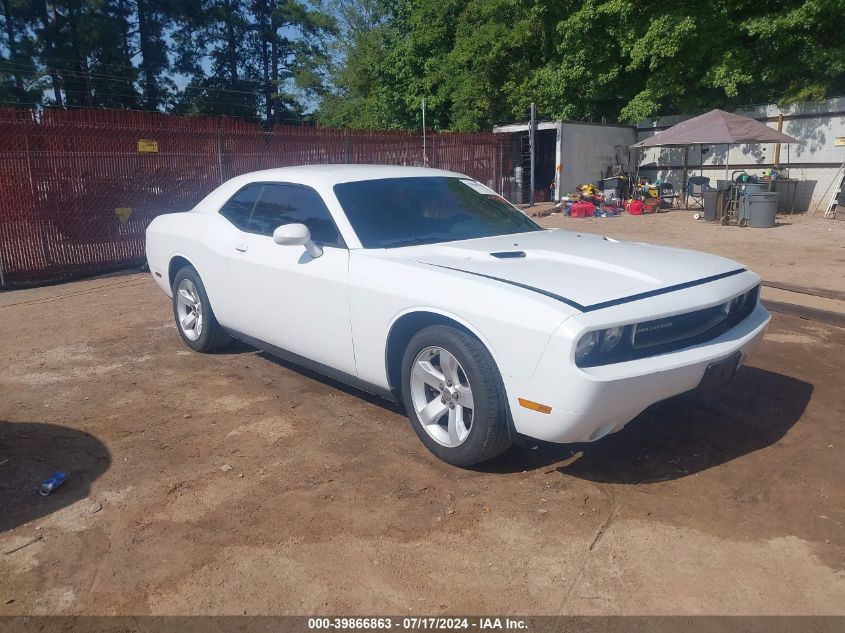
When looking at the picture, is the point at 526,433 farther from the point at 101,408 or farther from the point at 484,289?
the point at 101,408

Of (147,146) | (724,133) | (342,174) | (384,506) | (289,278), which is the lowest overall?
(384,506)

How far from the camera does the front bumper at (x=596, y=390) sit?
120 inches

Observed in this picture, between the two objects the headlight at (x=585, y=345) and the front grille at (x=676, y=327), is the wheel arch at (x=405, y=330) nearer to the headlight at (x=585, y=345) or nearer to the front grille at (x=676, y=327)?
the headlight at (x=585, y=345)

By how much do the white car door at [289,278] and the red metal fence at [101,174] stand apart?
18.5ft

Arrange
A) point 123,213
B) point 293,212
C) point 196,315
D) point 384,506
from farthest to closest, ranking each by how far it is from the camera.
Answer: point 123,213, point 196,315, point 293,212, point 384,506

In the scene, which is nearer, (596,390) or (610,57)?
(596,390)

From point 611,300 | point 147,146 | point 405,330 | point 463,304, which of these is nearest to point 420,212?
point 405,330

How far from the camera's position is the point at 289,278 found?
4.50m

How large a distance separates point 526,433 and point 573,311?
627mm

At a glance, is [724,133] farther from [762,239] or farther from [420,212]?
[420,212]

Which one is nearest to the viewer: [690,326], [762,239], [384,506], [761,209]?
[384,506]

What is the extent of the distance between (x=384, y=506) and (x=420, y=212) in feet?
6.67

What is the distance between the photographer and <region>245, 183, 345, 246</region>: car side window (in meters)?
4.45

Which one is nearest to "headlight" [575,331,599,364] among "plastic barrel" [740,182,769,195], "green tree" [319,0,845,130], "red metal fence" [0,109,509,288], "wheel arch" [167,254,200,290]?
"wheel arch" [167,254,200,290]
